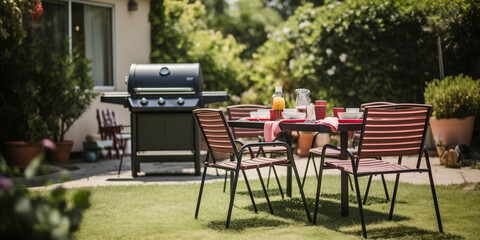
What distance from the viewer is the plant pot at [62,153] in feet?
26.9

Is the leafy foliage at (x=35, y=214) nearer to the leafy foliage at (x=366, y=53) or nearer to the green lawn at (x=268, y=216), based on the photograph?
the green lawn at (x=268, y=216)

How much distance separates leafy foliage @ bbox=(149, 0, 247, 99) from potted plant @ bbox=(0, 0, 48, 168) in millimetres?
3224

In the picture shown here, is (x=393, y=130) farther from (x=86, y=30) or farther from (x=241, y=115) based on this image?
(x=86, y=30)

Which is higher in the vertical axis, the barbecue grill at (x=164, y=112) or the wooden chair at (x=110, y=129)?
the barbecue grill at (x=164, y=112)

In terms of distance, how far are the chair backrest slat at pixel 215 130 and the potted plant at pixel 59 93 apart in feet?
13.2

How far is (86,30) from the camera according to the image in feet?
31.4

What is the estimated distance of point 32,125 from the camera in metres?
7.26

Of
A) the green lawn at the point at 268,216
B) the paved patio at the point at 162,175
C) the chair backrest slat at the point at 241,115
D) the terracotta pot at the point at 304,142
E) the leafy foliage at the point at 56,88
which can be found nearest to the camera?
the green lawn at the point at 268,216

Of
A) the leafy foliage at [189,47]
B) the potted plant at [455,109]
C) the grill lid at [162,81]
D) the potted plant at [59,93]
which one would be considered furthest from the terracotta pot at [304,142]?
the potted plant at [59,93]

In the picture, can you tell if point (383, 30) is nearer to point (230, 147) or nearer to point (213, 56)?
A: point (213, 56)

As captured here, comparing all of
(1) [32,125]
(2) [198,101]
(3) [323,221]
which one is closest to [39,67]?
(1) [32,125]

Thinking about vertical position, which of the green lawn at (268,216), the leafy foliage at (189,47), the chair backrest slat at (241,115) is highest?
the leafy foliage at (189,47)

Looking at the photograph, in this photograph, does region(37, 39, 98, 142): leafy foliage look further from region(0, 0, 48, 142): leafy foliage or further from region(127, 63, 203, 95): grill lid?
region(127, 63, 203, 95): grill lid

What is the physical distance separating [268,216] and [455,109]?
4518 millimetres
